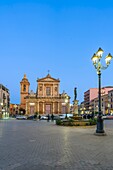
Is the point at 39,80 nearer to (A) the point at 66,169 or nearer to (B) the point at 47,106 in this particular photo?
(B) the point at 47,106

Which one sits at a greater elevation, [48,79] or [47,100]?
[48,79]

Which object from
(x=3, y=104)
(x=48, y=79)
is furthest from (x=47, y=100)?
(x=3, y=104)

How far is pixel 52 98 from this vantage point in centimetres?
8988

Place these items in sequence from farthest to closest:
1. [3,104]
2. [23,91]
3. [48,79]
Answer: [23,91], [48,79], [3,104]

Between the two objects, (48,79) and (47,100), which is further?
(48,79)

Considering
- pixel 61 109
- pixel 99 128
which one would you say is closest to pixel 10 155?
pixel 99 128

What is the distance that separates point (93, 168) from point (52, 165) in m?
1.22

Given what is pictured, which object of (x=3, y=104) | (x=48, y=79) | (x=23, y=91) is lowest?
(x=3, y=104)

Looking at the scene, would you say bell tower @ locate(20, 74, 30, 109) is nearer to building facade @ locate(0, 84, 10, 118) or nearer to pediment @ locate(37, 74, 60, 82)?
building facade @ locate(0, 84, 10, 118)

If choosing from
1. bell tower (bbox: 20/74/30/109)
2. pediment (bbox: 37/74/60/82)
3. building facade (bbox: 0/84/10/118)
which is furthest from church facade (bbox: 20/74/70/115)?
bell tower (bbox: 20/74/30/109)

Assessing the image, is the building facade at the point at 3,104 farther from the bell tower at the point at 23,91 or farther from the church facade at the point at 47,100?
the bell tower at the point at 23,91

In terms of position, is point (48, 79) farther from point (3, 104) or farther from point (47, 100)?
point (3, 104)

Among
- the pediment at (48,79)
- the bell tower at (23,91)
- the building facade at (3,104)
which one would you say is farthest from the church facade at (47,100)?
the bell tower at (23,91)

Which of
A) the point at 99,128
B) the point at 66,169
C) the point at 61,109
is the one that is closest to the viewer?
the point at 66,169
